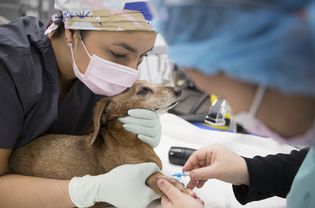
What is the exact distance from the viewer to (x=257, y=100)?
1.75 ft

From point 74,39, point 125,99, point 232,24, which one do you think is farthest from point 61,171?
point 232,24

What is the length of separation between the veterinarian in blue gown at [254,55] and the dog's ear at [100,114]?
1.92 feet

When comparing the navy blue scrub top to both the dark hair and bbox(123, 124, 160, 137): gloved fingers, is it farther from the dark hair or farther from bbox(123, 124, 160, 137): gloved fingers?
bbox(123, 124, 160, 137): gloved fingers

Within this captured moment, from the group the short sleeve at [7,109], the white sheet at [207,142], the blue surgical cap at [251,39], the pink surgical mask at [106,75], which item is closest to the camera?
the blue surgical cap at [251,39]

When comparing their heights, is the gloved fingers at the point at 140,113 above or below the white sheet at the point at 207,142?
above

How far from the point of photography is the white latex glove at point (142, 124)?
1152mm

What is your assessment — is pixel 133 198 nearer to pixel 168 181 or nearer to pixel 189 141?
pixel 168 181

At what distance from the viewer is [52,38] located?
3.85 ft

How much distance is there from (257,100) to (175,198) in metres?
0.46

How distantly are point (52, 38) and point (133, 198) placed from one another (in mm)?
624

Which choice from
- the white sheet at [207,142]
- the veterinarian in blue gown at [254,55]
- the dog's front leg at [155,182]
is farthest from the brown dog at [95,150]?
the veterinarian in blue gown at [254,55]

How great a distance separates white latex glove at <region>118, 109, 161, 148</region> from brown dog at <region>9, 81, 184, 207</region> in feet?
0.09

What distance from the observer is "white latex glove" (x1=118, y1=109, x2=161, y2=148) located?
1.15m

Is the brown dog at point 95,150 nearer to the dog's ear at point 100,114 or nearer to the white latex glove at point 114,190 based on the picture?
the dog's ear at point 100,114
